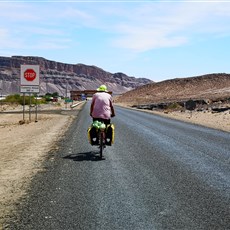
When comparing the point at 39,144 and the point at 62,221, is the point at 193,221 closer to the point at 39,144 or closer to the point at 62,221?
the point at 62,221

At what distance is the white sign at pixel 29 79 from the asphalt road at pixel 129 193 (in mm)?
21320

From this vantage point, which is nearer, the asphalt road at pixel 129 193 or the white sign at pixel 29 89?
the asphalt road at pixel 129 193

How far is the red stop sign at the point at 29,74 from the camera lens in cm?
3322

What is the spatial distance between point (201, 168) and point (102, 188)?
337 centimetres

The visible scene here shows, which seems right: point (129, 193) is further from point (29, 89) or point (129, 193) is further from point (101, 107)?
point (29, 89)

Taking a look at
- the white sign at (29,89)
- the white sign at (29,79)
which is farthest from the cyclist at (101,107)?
the white sign at (29,89)

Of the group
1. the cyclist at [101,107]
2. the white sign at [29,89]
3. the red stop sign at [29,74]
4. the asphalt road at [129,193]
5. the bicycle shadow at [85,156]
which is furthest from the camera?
the white sign at [29,89]

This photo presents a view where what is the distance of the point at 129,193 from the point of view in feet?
24.9

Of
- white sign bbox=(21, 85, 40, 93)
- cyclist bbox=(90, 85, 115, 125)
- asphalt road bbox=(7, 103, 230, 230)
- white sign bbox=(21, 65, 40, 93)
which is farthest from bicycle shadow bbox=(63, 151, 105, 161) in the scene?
white sign bbox=(21, 85, 40, 93)

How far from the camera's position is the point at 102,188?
26.1 ft

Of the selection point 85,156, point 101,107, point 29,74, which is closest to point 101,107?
point 101,107

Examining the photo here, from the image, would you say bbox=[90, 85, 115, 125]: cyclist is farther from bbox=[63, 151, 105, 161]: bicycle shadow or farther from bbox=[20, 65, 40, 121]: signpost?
bbox=[20, 65, 40, 121]: signpost

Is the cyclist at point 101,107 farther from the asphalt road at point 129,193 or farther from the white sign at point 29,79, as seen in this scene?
the white sign at point 29,79

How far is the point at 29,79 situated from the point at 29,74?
16.3 inches
